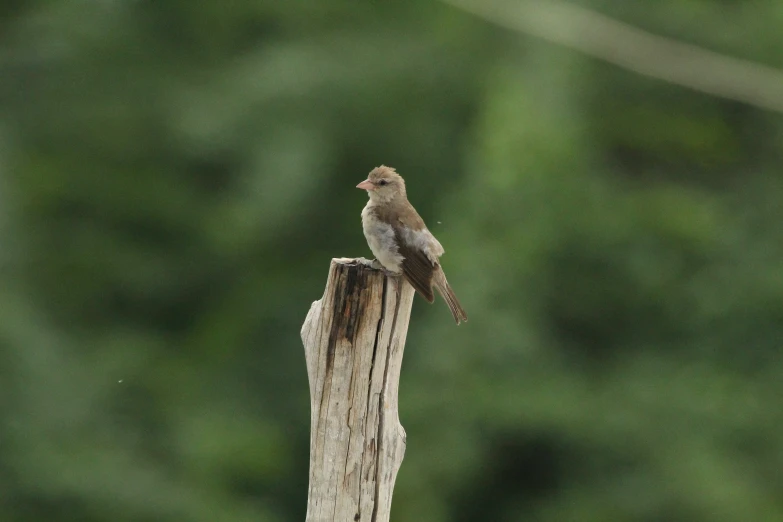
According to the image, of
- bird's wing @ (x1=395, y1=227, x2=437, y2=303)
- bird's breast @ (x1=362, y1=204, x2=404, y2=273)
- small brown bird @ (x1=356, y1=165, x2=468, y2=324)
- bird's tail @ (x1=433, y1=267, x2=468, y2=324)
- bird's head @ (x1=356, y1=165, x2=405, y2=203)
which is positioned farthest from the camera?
bird's head @ (x1=356, y1=165, x2=405, y2=203)

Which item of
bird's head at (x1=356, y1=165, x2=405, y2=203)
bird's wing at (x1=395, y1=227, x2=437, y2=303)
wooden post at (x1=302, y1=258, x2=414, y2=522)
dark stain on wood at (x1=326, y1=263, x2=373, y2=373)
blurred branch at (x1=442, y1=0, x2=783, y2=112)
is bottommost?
wooden post at (x1=302, y1=258, x2=414, y2=522)

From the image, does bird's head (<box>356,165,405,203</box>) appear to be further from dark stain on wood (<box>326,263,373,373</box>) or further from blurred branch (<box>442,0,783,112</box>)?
blurred branch (<box>442,0,783,112</box>)

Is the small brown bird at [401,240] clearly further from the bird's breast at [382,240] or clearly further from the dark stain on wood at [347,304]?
the dark stain on wood at [347,304]

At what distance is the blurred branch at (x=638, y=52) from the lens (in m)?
8.78

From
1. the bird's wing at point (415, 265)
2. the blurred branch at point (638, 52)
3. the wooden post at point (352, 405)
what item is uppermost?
the blurred branch at point (638, 52)

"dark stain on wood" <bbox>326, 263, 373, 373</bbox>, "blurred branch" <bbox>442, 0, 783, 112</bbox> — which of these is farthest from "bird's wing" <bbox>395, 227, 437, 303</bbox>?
"blurred branch" <bbox>442, 0, 783, 112</bbox>

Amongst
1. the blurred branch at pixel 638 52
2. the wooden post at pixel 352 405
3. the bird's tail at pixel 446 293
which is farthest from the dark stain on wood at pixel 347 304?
the blurred branch at pixel 638 52

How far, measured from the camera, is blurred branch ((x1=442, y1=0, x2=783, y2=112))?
8.78m

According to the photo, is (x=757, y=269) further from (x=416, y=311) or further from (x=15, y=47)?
(x=15, y=47)

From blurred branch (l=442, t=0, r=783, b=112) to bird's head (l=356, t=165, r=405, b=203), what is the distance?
98.7 inches

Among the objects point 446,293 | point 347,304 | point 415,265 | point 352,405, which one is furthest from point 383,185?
point 352,405

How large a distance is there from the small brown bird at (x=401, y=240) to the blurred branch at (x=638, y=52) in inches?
103

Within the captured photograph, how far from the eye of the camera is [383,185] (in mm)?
7223

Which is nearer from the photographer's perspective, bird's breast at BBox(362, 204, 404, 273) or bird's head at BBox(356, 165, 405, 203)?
bird's breast at BBox(362, 204, 404, 273)
